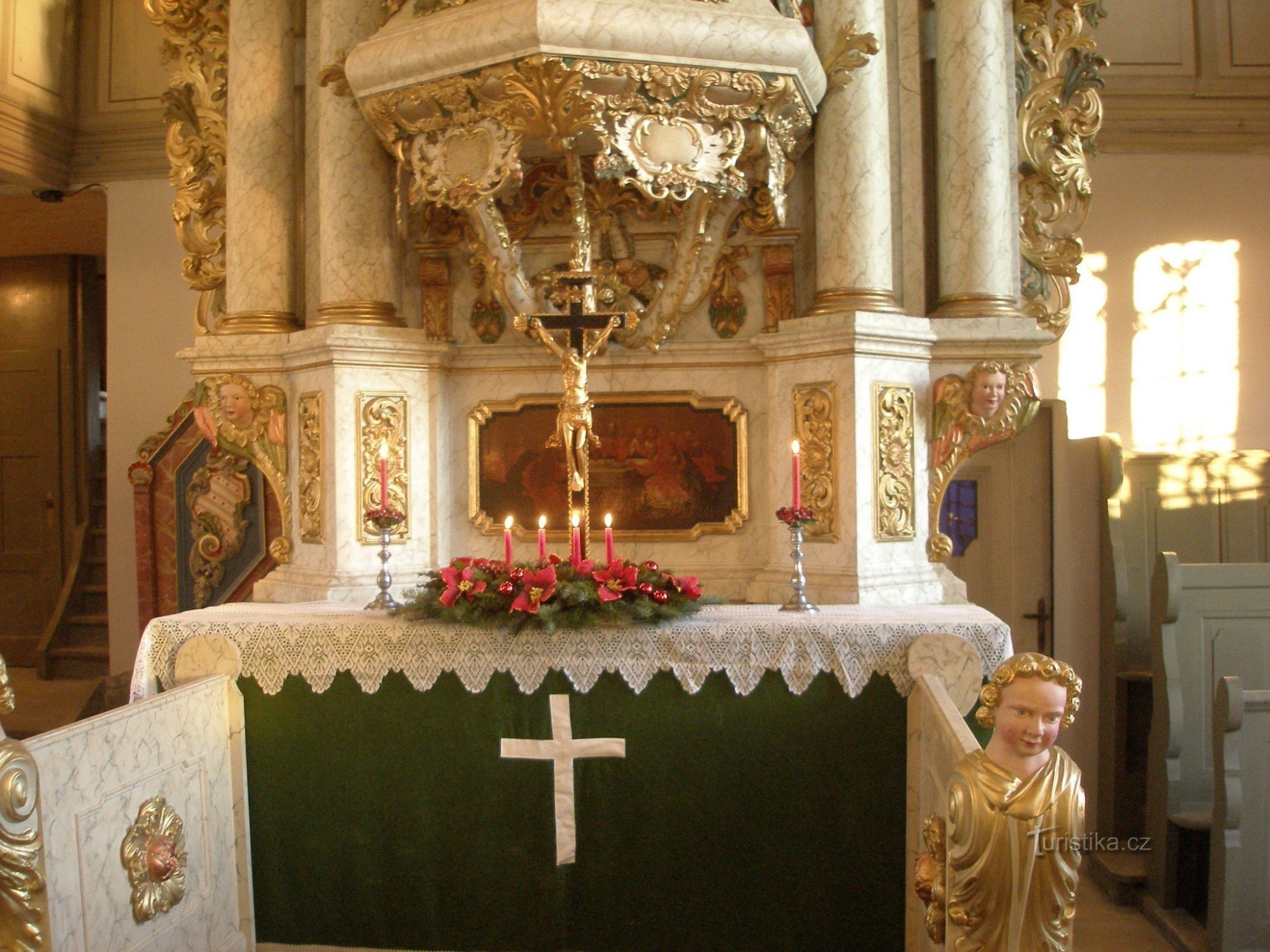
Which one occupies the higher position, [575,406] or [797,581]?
[575,406]

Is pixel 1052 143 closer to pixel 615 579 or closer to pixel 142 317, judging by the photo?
pixel 615 579

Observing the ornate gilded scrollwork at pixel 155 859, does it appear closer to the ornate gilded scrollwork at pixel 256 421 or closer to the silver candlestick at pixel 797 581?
the ornate gilded scrollwork at pixel 256 421

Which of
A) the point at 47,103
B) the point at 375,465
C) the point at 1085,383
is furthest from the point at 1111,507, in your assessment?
the point at 47,103

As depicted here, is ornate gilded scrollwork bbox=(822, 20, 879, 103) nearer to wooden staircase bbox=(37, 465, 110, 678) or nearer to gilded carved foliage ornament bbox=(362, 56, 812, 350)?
gilded carved foliage ornament bbox=(362, 56, 812, 350)

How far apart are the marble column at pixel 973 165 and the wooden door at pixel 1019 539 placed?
67.7 inches

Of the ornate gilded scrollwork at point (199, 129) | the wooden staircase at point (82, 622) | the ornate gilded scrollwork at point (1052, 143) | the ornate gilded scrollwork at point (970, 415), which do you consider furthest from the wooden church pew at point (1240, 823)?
the wooden staircase at point (82, 622)

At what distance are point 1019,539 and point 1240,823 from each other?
2189 millimetres

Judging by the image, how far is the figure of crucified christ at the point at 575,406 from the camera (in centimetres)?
412

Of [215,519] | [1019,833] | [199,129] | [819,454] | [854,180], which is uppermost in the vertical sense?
[199,129]

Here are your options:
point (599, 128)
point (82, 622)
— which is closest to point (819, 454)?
point (599, 128)

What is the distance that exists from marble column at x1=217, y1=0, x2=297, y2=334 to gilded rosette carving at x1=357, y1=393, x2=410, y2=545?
1.96ft

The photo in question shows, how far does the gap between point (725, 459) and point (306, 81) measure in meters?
2.38

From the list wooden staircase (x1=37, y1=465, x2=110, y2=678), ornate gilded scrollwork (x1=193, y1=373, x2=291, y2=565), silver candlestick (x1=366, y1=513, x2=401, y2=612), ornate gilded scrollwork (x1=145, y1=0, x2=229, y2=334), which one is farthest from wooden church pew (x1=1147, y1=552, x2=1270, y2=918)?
wooden staircase (x1=37, y1=465, x2=110, y2=678)

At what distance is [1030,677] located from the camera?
2186 mm
